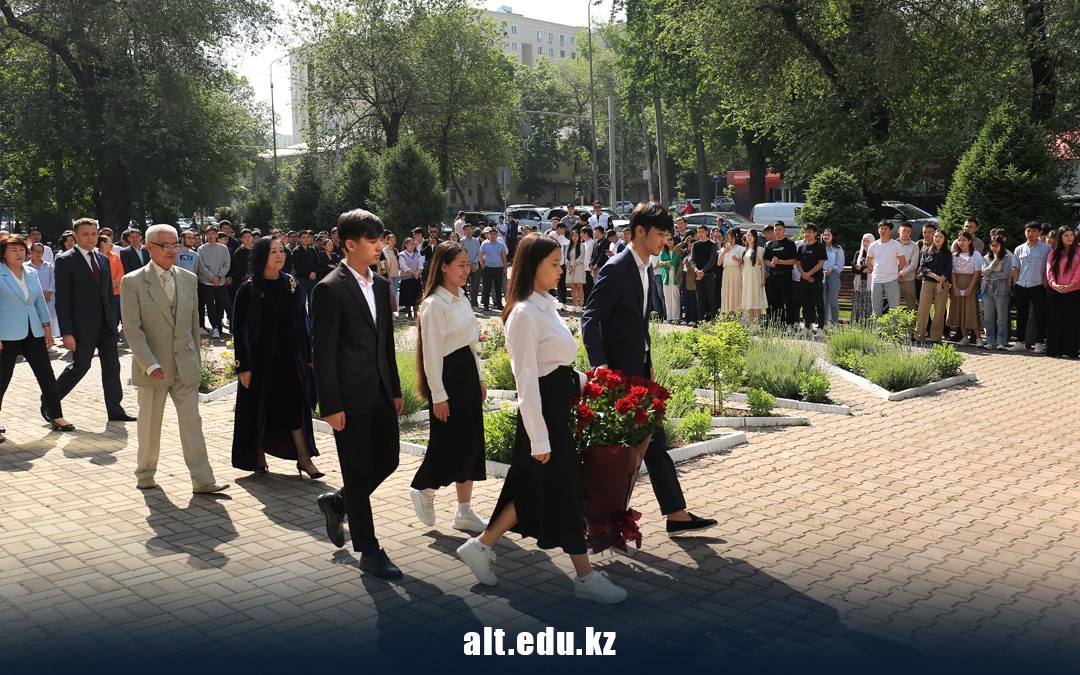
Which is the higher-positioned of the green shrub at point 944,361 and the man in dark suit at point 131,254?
the man in dark suit at point 131,254

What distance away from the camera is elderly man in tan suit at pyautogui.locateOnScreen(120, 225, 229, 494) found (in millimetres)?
7648

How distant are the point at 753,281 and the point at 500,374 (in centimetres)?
772

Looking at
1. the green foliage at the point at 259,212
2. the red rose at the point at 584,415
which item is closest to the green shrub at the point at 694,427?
the red rose at the point at 584,415

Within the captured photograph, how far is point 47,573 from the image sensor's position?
5.98 meters

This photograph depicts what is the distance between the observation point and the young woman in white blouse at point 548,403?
5.35 metres

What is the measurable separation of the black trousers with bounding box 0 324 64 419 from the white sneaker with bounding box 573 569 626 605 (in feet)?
23.2

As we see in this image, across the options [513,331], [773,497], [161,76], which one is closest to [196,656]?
[513,331]

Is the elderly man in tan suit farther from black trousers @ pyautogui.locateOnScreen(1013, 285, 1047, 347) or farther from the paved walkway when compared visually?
black trousers @ pyautogui.locateOnScreen(1013, 285, 1047, 347)

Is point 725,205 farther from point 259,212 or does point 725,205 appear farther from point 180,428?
point 180,428

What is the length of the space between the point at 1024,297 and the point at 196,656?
564 inches

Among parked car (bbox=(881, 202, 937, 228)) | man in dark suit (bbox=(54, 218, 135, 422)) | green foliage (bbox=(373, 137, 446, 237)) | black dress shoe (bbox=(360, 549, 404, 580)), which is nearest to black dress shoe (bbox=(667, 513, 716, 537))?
black dress shoe (bbox=(360, 549, 404, 580))

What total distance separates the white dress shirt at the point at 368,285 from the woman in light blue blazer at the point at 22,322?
5.64 m

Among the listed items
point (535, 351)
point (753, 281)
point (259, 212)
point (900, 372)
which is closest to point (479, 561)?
point (535, 351)

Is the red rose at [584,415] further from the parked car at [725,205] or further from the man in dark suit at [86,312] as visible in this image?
the parked car at [725,205]
